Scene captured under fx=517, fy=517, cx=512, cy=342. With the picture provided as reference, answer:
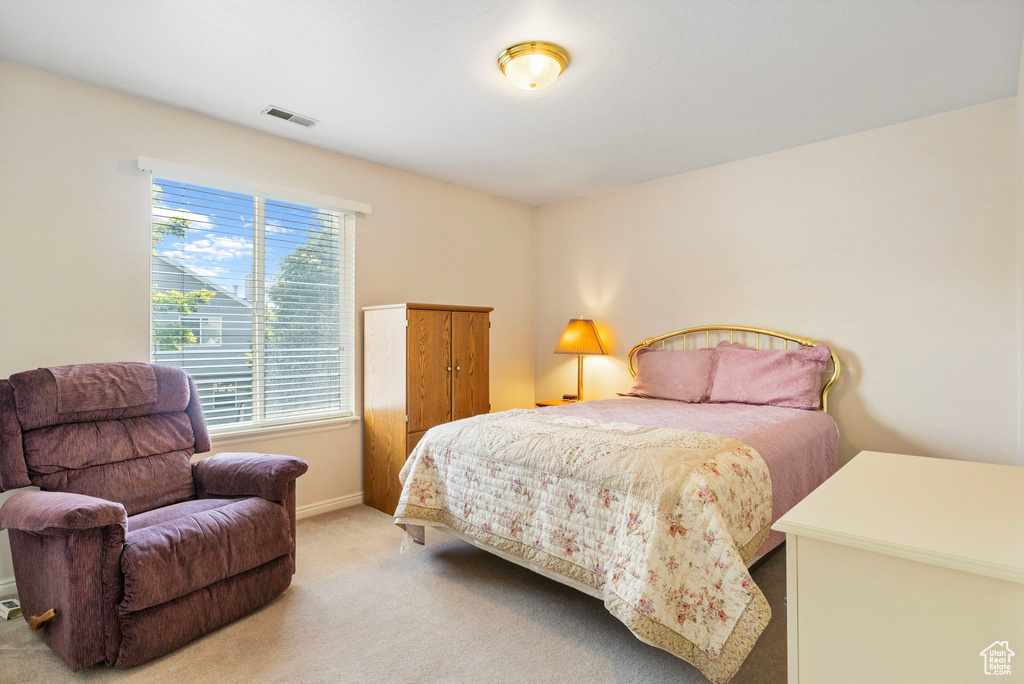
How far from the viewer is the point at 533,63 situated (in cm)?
236

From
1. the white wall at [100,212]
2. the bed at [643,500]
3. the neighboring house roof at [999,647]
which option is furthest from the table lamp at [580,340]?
the neighboring house roof at [999,647]

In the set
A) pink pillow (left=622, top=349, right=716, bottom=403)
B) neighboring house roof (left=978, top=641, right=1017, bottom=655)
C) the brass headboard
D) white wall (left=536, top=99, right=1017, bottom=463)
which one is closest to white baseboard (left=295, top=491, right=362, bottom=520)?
pink pillow (left=622, top=349, right=716, bottom=403)

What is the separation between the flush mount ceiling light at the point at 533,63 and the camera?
2.31m

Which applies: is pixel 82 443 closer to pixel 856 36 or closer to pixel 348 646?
pixel 348 646

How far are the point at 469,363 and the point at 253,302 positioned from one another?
1487mm

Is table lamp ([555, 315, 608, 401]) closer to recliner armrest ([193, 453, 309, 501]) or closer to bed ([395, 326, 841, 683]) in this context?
bed ([395, 326, 841, 683])

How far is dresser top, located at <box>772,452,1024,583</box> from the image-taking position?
83cm

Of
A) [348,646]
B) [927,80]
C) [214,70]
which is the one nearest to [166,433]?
[348,646]

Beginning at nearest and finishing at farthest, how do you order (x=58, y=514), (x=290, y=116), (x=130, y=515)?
(x=58, y=514) < (x=130, y=515) < (x=290, y=116)

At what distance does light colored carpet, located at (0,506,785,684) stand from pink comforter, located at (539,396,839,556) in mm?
497

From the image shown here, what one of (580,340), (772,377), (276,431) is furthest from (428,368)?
(772,377)

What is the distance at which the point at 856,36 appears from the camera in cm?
225

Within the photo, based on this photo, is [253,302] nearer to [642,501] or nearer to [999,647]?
[642,501]

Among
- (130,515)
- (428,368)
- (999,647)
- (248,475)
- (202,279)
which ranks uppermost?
(202,279)
